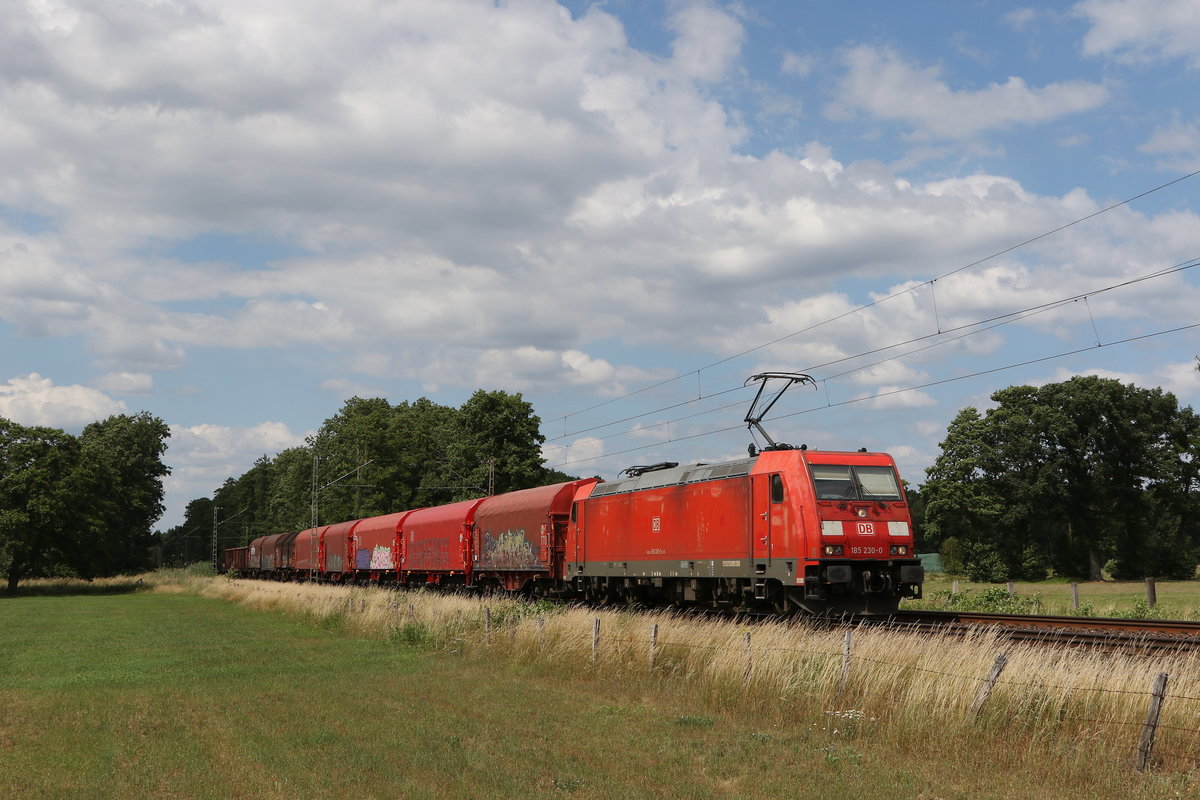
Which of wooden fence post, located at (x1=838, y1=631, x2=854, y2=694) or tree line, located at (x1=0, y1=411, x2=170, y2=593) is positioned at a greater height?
tree line, located at (x1=0, y1=411, x2=170, y2=593)

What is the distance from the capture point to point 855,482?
2100cm

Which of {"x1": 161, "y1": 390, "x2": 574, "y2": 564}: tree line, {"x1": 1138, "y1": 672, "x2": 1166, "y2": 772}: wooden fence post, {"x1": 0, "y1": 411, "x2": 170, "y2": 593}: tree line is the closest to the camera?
{"x1": 1138, "y1": 672, "x2": 1166, "y2": 772}: wooden fence post

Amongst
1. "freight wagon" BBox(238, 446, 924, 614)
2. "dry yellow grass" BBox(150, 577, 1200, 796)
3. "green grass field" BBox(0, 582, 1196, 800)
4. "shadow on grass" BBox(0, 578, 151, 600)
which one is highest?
"freight wagon" BBox(238, 446, 924, 614)

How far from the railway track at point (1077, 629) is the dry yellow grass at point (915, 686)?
102cm

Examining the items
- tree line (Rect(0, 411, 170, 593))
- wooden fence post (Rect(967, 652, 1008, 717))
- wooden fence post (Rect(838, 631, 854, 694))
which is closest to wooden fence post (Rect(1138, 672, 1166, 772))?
wooden fence post (Rect(967, 652, 1008, 717))

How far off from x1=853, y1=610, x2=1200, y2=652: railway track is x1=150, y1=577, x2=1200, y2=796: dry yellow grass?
1021mm

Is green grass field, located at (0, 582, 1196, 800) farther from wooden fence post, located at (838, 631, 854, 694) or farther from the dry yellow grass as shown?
wooden fence post, located at (838, 631, 854, 694)

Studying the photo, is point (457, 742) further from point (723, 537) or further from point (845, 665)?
point (723, 537)

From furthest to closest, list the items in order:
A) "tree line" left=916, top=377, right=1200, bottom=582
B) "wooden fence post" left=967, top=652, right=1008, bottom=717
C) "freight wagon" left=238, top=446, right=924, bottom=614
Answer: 1. "tree line" left=916, top=377, right=1200, bottom=582
2. "freight wagon" left=238, top=446, right=924, bottom=614
3. "wooden fence post" left=967, top=652, right=1008, bottom=717

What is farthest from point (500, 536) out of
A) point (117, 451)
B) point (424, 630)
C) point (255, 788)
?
point (117, 451)

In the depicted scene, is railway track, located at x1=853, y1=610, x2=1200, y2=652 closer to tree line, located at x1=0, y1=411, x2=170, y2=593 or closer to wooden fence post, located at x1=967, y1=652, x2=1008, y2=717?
wooden fence post, located at x1=967, y1=652, x2=1008, y2=717

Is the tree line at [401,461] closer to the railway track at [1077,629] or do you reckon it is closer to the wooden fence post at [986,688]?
the railway track at [1077,629]

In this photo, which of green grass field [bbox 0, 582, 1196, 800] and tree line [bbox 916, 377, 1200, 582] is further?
tree line [bbox 916, 377, 1200, 582]

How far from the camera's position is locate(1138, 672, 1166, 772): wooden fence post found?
952 cm
